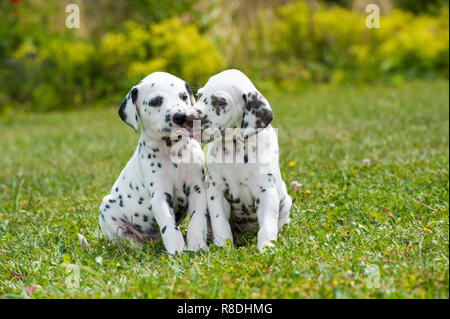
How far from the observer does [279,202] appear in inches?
154

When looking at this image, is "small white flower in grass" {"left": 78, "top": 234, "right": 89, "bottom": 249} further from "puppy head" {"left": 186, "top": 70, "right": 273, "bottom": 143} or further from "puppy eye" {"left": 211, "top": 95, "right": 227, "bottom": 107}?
"puppy eye" {"left": 211, "top": 95, "right": 227, "bottom": 107}

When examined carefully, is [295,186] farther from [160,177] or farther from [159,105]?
[159,105]

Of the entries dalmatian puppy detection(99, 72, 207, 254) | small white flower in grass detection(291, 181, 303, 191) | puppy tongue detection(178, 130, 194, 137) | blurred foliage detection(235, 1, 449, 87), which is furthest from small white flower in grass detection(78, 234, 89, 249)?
blurred foliage detection(235, 1, 449, 87)

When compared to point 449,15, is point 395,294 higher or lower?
lower

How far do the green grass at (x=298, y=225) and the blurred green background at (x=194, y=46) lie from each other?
569 cm

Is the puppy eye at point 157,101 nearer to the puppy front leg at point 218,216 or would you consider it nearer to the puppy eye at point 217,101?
A: the puppy eye at point 217,101

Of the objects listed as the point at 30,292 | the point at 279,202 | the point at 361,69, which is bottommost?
the point at 30,292

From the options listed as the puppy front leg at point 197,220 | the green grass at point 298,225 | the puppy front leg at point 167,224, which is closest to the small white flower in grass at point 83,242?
the green grass at point 298,225

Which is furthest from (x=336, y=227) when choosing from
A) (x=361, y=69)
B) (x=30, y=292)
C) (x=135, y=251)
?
(x=361, y=69)

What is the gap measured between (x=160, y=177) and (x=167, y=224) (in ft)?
1.13

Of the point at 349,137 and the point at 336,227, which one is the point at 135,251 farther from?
the point at 349,137

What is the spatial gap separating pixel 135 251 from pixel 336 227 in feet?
4.92

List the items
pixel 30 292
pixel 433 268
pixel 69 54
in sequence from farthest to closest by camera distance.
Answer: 1. pixel 69 54
2. pixel 30 292
3. pixel 433 268

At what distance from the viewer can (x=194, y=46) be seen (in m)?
14.1
